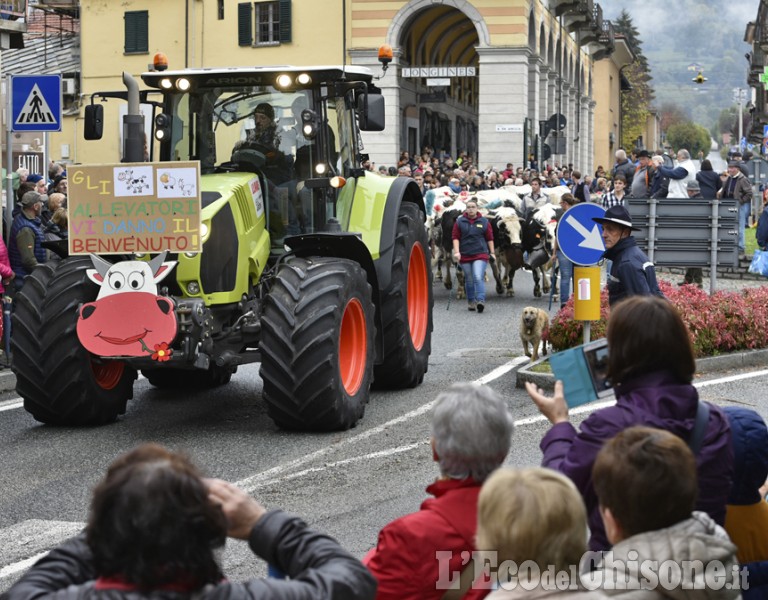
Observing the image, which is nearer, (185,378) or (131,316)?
(131,316)

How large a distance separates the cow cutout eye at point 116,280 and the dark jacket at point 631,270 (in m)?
3.49

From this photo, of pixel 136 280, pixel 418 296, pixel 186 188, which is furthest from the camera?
pixel 418 296

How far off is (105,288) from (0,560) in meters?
3.37

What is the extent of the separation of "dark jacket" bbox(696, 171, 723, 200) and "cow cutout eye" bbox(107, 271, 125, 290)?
723 inches

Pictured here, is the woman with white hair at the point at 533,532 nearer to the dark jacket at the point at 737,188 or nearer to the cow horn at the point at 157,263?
the cow horn at the point at 157,263

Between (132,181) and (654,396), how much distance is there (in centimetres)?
671

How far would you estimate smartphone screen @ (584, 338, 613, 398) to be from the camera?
4.83 metres

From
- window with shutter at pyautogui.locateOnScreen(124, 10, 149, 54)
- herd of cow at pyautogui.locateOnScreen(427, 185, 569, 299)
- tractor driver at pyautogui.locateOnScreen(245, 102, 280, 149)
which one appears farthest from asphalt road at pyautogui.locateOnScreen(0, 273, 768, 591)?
window with shutter at pyautogui.locateOnScreen(124, 10, 149, 54)

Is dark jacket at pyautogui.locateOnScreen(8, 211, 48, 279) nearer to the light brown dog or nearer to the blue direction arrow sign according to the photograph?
the light brown dog

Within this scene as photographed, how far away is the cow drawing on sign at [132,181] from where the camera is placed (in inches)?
416

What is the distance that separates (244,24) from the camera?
161ft

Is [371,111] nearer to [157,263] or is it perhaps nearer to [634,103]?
[157,263]

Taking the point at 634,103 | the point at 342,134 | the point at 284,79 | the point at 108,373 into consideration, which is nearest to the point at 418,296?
the point at 342,134

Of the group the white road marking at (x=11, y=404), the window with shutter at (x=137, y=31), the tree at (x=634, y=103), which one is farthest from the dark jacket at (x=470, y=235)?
the tree at (x=634, y=103)
